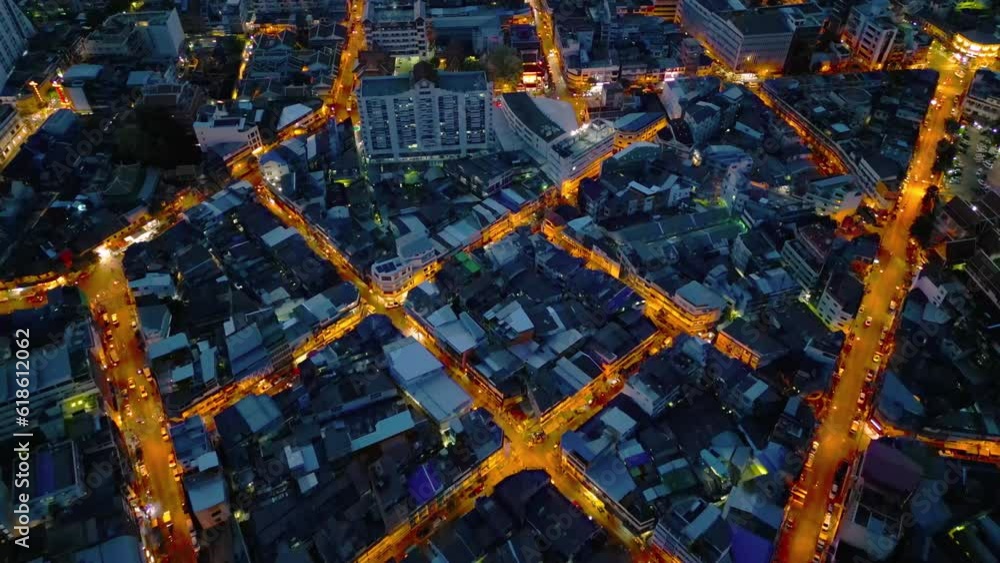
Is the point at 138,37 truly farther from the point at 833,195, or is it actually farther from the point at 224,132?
the point at 833,195

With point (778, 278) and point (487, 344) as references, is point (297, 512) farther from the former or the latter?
point (778, 278)

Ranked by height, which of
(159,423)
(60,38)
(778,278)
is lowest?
(159,423)

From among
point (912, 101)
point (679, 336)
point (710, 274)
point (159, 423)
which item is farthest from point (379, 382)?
point (912, 101)

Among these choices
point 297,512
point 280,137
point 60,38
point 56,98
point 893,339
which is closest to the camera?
point 297,512

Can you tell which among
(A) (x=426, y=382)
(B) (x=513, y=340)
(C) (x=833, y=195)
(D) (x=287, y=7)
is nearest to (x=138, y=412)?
(A) (x=426, y=382)

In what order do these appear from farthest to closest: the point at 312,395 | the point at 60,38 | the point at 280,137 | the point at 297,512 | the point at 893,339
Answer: the point at 60,38 < the point at 280,137 < the point at 893,339 < the point at 312,395 < the point at 297,512

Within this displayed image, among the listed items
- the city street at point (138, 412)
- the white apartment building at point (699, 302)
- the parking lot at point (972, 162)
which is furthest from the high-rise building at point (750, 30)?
the city street at point (138, 412)

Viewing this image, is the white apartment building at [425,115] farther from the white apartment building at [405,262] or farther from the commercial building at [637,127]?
the white apartment building at [405,262]
